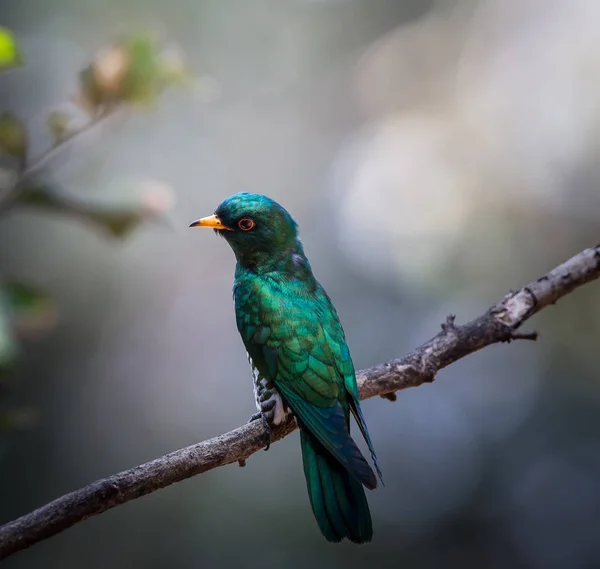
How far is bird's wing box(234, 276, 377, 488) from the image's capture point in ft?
10.7

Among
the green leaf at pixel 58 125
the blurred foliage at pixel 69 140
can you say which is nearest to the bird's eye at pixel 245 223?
the blurred foliage at pixel 69 140

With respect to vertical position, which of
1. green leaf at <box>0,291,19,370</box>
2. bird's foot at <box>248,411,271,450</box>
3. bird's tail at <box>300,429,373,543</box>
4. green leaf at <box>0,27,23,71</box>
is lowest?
bird's tail at <box>300,429,373,543</box>

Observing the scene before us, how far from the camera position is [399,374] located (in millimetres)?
3363

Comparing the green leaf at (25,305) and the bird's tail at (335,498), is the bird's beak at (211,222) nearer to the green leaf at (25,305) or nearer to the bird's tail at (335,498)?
the green leaf at (25,305)

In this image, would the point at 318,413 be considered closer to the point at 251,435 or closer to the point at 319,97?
the point at 251,435

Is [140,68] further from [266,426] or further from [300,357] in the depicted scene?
[266,426]

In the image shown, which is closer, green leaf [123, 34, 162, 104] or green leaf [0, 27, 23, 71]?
green leaf [0, 27, 23, 71]

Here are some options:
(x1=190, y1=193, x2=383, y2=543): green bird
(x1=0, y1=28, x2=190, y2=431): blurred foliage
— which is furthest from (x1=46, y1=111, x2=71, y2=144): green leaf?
(x1=190, y1=193, x2=383, y2=543): green bird

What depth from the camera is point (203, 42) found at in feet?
24.6

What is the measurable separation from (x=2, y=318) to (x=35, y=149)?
1689 mm

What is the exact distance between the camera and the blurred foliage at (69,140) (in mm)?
2719

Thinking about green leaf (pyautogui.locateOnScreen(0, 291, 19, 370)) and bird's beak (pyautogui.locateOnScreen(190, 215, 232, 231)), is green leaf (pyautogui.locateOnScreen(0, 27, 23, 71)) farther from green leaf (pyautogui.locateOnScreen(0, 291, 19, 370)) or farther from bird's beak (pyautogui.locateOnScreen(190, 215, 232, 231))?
bird's beak (pyautogui.locateOnScreen(190, 215, 232, 231))

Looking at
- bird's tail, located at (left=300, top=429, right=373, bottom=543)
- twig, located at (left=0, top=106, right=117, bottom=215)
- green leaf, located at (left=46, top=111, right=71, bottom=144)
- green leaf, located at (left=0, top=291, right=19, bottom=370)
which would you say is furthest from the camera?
green leaf, located at (left=46, top=111, right=71, bottom=144)

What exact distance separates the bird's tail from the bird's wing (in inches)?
4.2
